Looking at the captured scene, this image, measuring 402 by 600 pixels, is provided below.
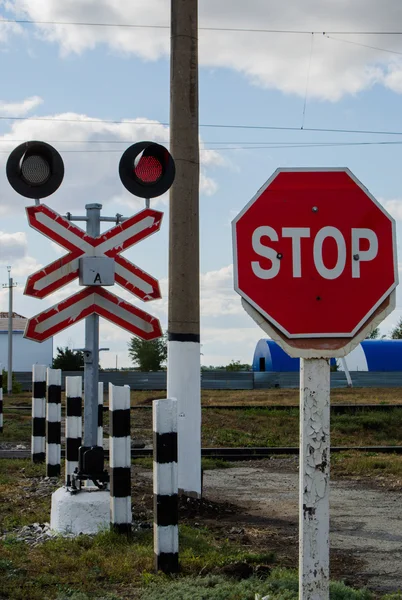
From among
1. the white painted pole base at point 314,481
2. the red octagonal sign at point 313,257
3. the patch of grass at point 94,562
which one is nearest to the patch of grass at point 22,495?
the patch of grass at point 94,562

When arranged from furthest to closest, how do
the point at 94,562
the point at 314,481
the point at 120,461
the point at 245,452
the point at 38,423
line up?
the point at 245,452 → the point at 38,423 → the point at 120,461 → the point at 94,562 → the point at 314,481

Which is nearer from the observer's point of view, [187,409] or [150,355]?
[187,409]

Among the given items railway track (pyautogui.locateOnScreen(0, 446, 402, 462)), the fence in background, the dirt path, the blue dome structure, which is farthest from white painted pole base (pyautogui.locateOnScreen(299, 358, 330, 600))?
the blue dome structure

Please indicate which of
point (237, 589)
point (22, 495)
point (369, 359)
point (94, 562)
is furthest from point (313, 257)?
point (369, 359)

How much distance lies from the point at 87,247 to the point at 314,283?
4.40 m

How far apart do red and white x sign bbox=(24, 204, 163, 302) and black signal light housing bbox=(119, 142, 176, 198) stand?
0.25 m

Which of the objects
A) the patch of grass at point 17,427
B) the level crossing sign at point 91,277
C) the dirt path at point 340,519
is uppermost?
the level crossing sign at point 91,277

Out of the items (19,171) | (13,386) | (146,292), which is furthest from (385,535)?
(13,386)

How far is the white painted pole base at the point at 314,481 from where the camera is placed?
3.37 m

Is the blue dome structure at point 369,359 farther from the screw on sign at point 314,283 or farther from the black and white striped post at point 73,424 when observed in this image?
the screw on sign at point 314,283

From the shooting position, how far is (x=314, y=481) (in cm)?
341

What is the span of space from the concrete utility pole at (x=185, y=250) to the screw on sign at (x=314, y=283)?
18.5 ft

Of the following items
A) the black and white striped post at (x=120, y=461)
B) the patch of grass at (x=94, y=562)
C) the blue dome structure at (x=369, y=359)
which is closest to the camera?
the patch of grass at (x=94, y=562)

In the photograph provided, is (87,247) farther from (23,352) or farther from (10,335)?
(23,352)
